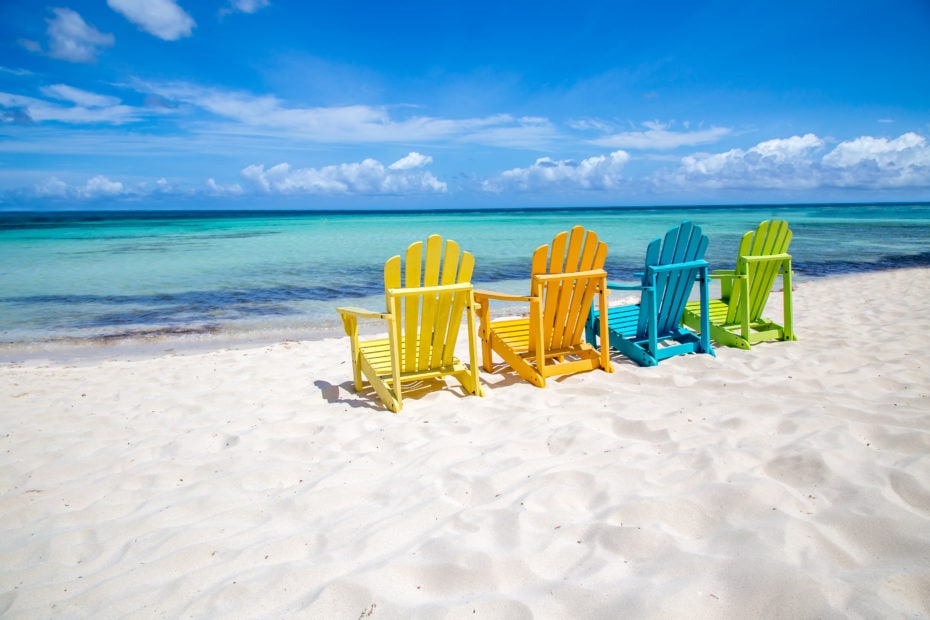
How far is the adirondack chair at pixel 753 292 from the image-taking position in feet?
16.9

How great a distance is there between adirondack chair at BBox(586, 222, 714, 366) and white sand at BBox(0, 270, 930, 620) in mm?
411

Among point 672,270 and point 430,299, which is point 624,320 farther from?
point 430,299

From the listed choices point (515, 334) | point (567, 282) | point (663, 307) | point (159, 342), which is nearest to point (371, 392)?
point (515, 334)

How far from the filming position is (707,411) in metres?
3.47

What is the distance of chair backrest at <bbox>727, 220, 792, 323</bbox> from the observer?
5168 millimetres

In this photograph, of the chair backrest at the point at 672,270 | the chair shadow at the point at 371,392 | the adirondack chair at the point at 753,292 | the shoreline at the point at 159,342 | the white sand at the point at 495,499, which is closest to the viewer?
the white sand at the point at 495,499

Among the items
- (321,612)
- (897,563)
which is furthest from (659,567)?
(321,612)

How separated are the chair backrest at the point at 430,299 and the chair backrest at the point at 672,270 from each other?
5.49ft

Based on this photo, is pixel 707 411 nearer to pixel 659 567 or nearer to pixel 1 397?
pixel 659 567

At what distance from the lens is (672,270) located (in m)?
4.72

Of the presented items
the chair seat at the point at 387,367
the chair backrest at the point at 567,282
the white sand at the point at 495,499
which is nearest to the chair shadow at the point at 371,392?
the white sand at the point at 495,499

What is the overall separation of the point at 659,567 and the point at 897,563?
782 millimetres

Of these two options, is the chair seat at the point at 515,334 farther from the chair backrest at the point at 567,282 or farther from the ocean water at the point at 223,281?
the ocean water at the point at 223,281

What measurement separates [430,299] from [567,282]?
3.88ft
